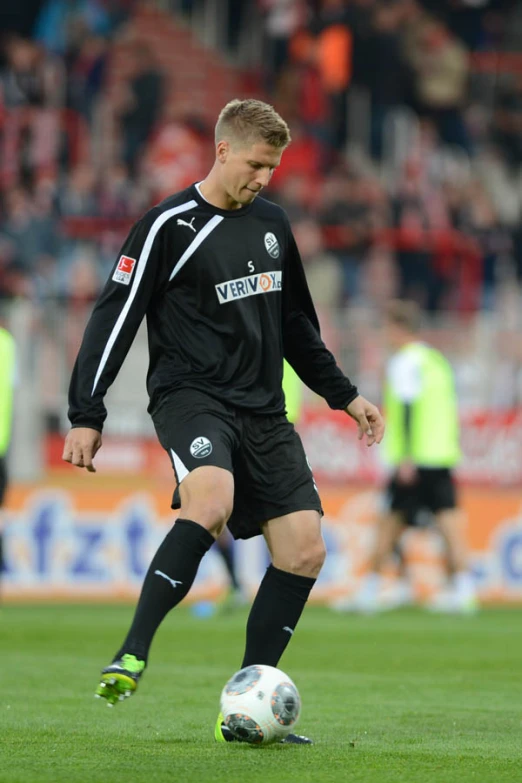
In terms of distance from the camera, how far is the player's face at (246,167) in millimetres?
5164

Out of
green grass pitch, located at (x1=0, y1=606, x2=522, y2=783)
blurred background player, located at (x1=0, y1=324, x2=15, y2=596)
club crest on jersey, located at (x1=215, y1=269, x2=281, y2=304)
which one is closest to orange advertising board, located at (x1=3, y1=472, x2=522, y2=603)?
green grass pitch, located at (x1=0, y1=606, x2=522, y2=783)

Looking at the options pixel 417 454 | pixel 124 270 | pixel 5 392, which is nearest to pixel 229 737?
pixel 124 270

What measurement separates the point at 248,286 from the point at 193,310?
0.22 metres

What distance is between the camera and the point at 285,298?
5.60m

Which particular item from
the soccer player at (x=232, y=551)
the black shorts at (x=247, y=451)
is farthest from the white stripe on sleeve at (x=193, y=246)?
the soccer player at (x=232, y=551)

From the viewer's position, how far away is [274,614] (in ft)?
17.5

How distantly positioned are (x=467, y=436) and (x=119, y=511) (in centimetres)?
345

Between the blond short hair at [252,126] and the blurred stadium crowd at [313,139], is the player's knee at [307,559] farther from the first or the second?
the blurred stadium crowd at [313,139]

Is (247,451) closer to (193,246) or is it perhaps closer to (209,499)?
(209,499)

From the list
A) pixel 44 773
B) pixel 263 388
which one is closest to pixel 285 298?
pixel 263 388

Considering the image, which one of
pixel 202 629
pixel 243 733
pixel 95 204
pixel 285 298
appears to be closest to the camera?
pixel 243 733

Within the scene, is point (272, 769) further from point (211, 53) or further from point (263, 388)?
point (211, 53)

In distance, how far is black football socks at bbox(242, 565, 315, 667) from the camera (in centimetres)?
534

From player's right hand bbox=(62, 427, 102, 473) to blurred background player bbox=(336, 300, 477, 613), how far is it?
7710mm
